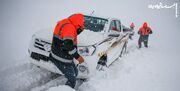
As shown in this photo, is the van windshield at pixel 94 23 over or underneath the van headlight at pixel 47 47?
over

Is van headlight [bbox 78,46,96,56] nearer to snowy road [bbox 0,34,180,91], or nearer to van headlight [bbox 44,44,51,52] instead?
van headlight [bbox 44,44,51,52]

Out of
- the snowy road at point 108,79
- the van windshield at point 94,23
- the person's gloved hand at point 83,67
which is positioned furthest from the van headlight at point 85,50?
the van windshield at point 94,23

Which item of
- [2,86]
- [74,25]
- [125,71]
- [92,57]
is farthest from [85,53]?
[125,71]

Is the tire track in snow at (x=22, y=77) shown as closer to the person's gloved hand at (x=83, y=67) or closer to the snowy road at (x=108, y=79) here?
the snowy road at (x=108, y=79)

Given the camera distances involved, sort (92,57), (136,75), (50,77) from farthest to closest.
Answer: (136,75) < (50,77) < (92,57)

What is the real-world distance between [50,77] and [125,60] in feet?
13.1

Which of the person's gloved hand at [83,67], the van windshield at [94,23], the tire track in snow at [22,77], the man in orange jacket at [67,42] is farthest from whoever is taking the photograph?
the van windshield at [94,23]

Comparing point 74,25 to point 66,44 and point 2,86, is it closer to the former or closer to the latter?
point 66,44

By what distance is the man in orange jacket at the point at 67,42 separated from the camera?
3807mm

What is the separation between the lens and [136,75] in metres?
6.95

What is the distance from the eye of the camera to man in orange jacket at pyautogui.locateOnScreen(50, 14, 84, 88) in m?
3.81

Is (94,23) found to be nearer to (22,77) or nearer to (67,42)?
(22,77)

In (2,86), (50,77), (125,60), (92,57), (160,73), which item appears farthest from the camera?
(125,60)

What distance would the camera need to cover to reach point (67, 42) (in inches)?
149
